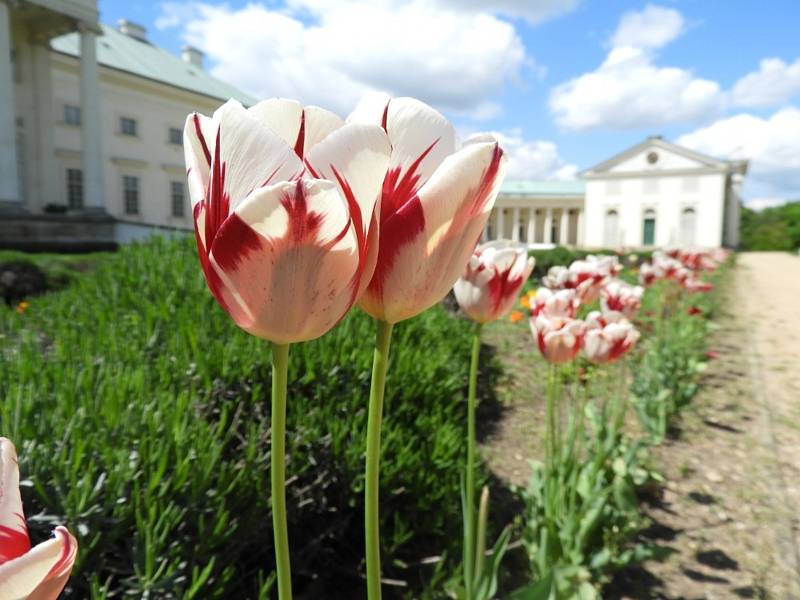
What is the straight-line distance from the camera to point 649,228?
164 ft

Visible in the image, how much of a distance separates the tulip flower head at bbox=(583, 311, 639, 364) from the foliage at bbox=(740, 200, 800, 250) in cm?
6486

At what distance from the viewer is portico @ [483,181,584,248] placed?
5572 cm

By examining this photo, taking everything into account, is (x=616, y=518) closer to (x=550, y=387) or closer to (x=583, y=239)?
(x=550, y=387)

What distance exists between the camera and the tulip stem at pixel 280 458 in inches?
17.8

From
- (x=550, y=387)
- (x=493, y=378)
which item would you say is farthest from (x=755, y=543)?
(x=493, y=378)

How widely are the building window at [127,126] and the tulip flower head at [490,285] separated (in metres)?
28.7

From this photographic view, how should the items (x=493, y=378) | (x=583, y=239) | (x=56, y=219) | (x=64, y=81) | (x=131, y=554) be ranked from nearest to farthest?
(x=131, y=554)
(x=493, y=378)
(x=56, y=219)
(x=64, y=81)
(x=583, y=239)

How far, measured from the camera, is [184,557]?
1.37 metres

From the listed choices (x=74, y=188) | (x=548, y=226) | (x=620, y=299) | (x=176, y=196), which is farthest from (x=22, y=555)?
(x=548, y=226)

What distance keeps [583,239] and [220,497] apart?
2186 inches

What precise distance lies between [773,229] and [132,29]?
205 feet

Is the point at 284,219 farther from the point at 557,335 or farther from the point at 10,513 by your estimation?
the point at 557,335

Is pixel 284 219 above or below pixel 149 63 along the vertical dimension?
below

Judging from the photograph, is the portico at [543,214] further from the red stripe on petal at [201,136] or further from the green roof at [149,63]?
the red stripe on petal at [201,136]
